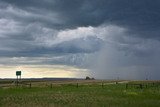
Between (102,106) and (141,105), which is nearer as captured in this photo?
(102,106)

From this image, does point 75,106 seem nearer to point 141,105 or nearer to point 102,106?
point 102,106

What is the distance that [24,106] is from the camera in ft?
104

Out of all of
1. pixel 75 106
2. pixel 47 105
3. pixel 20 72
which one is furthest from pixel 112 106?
pixel 20 72

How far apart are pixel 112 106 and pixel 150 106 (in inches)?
167

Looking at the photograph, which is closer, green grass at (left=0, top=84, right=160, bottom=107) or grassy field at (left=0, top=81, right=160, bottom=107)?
green grass at (left=0, top=84, right=160, bottom=107)

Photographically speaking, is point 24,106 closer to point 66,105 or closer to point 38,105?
point 38,105

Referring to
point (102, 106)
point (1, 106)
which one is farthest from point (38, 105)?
point (102, 106)

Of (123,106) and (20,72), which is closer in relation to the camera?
(123,106)

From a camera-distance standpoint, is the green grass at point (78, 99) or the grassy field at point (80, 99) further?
the grassy field at point (80, 99)

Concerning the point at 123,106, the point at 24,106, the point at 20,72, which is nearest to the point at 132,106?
→ the point at 123,106

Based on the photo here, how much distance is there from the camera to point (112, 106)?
3300cm

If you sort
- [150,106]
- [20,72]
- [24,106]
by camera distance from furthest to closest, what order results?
[20,72] → [150,106] → [24,106]

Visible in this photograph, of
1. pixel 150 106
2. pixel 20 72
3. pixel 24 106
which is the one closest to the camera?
pixel 24 106

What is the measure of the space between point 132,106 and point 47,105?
7.94 metres
